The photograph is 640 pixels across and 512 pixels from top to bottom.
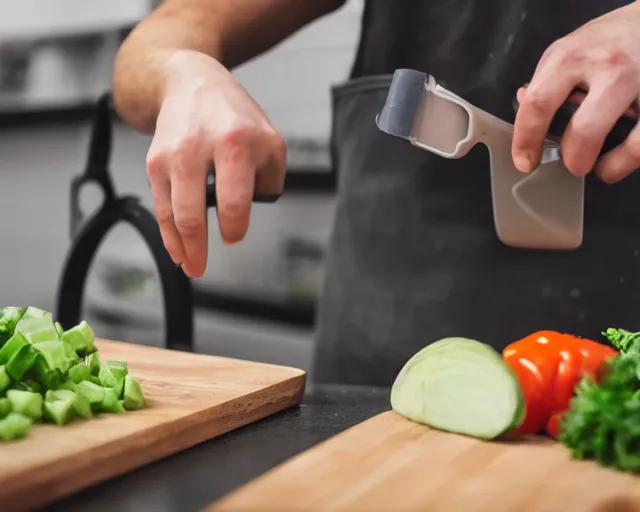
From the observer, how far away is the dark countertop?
0.56 m

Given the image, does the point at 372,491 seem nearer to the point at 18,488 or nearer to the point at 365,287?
the point at 18,488

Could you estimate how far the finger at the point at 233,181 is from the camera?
0.80 metres

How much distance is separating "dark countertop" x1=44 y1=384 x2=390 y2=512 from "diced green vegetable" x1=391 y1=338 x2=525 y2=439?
0.26ft

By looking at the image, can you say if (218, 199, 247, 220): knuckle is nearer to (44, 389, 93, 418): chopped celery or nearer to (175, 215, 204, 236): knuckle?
(175, 215, 204, 236): knuckle

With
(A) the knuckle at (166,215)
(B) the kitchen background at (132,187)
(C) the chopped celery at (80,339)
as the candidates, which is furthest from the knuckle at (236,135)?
(B) the kitchen background at (132,187)

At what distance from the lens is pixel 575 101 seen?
0.76 meters

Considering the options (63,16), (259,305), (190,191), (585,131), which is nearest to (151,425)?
(190,191)

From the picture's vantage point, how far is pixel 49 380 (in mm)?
684

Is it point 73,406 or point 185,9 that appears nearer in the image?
point 73,406

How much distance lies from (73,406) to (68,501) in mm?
111

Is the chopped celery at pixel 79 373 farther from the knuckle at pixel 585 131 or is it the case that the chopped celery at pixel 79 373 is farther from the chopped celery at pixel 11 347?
the knuckle at pixel 585 131

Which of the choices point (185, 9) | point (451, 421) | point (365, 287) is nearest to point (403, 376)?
point (451, 421)

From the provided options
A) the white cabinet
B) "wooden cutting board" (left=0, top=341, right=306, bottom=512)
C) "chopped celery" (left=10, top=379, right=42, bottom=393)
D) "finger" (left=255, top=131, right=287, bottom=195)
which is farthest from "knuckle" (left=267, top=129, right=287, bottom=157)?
the white cabinet

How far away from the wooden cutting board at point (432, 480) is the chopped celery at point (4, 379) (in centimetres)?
25
